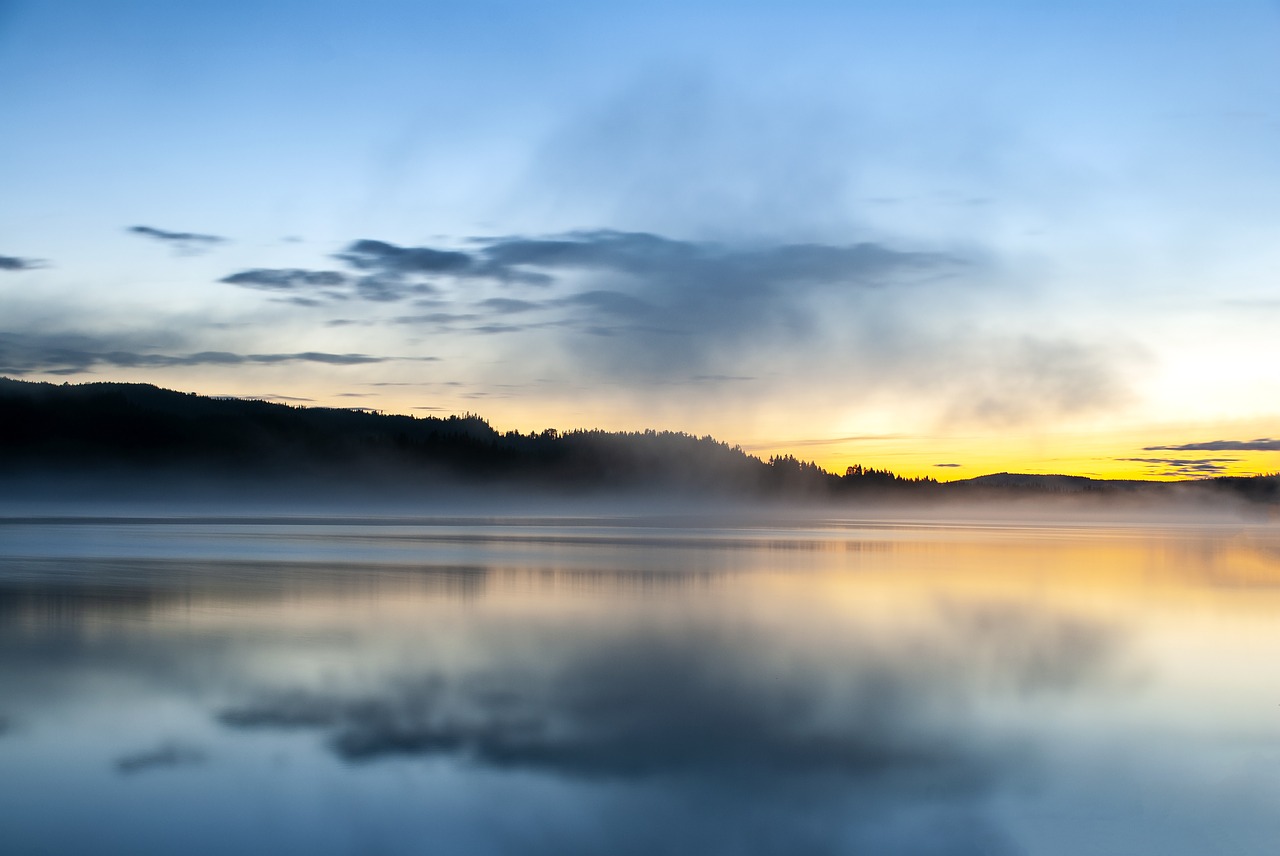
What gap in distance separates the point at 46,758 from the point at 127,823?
1785 millimetres

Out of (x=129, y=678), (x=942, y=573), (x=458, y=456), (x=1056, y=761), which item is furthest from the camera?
(x=458, y=456)

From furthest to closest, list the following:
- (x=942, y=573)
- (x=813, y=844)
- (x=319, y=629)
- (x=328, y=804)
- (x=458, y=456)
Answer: (x=458, y=456) → (x=942, y=573) → (x=319, y=629) → (x=328, y=804) → (x=813, y=844)

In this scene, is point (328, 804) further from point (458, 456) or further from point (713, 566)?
point (458, 456)

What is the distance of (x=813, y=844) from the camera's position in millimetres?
6699

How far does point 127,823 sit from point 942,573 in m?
22.9

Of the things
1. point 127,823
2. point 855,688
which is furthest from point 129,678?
point 855,688

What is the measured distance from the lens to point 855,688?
11.3m

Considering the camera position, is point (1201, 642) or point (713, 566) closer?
point (1201, 642)

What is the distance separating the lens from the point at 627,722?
9609mm

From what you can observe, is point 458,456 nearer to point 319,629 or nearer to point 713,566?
point 713,566

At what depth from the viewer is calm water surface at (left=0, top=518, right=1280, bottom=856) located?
6.93 meters

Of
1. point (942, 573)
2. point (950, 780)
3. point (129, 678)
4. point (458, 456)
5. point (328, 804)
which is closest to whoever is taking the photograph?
point (328, 804)

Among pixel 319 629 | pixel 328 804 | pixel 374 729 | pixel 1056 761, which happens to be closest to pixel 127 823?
pixel 328 804

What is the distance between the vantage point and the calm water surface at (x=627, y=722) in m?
6.93
